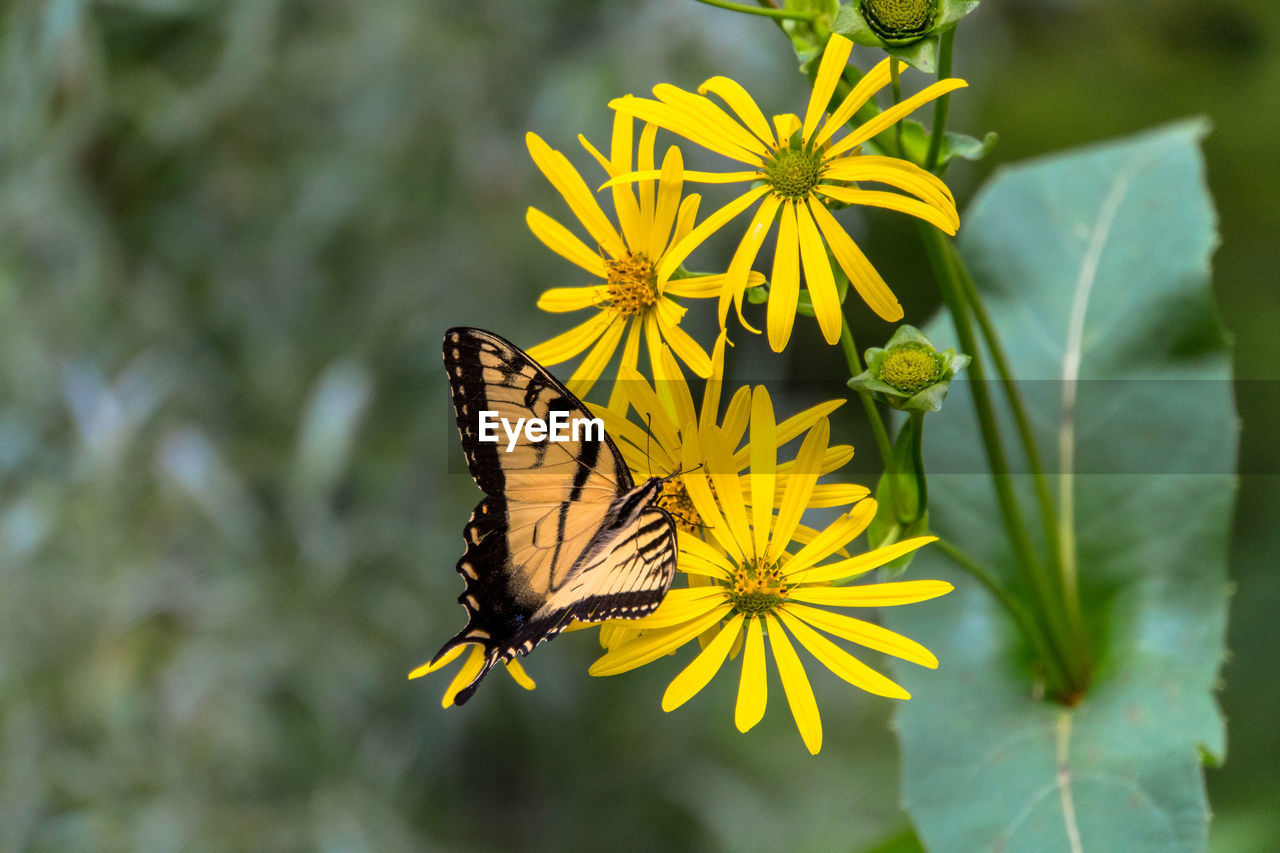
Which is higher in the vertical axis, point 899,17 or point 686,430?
point 899,17

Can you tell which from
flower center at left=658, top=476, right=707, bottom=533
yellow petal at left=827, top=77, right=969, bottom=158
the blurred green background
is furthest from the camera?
the blurred green background

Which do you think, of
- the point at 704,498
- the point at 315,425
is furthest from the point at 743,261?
the point at 315,425

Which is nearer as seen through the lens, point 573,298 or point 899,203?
point 899,203

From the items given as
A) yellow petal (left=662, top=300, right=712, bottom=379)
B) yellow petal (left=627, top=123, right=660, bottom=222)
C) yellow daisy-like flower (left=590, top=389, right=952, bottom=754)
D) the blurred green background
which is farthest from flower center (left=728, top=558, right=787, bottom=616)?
the blurred green background

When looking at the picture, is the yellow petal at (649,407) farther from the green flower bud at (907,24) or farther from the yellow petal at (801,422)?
the green flower bud at (907,24)

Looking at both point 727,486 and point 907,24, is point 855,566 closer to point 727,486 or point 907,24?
point 727,486

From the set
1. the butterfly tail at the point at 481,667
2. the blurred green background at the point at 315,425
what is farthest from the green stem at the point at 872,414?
the blurred green background at the point at 315,425

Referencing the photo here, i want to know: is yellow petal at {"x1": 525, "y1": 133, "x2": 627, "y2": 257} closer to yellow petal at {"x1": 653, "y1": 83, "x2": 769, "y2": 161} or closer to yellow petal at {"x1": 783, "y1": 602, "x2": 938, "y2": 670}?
yellow petal at {"x1": 653, "y1": 83, "x2": 769, "y2": 161}
